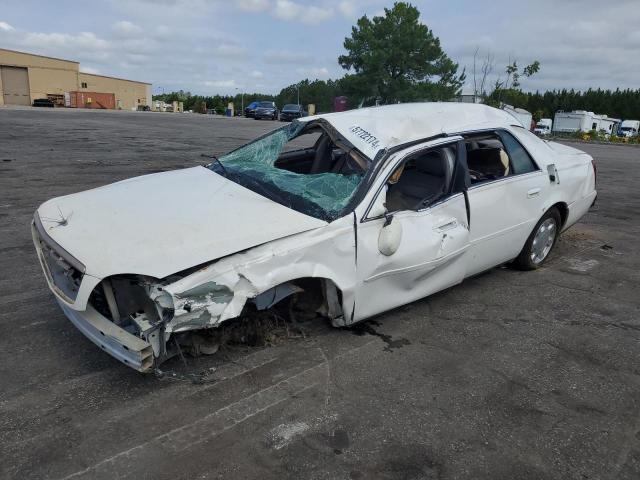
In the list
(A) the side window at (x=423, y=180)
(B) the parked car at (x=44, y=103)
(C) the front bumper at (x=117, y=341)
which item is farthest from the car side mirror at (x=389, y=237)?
(B) the parked car at (x=44, y=103)

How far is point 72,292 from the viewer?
284 cm

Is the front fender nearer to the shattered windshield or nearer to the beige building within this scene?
the shattered windshield

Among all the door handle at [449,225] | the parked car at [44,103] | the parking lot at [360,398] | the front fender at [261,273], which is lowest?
the parking lot at [360,398]

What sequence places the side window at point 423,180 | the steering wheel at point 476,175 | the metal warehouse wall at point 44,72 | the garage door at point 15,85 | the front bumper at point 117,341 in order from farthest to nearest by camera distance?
1. the metal warehouse wall at point 44,72
2. the garage door at point 15,85
3. the steering wheel at point 476,175
4. the side window at point 423,180
5. the front bumper at point 117,341

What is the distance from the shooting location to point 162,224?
2908 mm

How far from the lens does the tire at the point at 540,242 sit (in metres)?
4.73

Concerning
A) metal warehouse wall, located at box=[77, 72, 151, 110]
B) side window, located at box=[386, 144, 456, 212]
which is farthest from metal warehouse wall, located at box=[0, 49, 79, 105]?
side window, located at box=[386, 144, 456, 212]

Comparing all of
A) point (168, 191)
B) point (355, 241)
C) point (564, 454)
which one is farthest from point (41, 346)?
point (564, 454)

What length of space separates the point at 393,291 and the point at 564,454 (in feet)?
4.69

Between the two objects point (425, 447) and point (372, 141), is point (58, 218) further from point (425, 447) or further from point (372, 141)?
point (425, 447)

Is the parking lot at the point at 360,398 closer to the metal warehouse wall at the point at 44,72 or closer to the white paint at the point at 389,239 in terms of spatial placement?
the white paint at the point at 389,239

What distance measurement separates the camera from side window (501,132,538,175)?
14.7ft

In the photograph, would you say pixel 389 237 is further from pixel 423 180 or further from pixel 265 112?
pixel 265 112

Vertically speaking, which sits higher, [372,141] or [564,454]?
Answer: [372,141]
